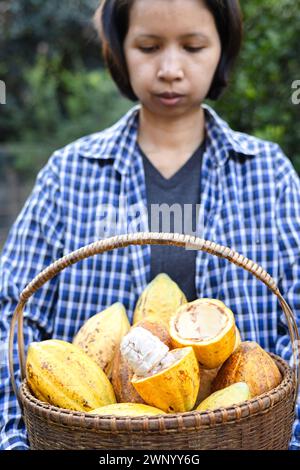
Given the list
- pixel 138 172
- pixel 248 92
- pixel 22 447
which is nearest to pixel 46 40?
pixel 248 92

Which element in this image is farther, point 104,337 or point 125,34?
point 125,34

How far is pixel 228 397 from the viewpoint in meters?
1.05

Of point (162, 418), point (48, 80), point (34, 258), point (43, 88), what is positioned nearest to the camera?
point (162, 418)

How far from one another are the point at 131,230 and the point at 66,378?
63cm

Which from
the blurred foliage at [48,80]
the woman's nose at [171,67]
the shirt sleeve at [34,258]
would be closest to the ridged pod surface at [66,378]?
the shirt sleeve at [34,258]

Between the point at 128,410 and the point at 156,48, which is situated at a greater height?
the point at 156,48

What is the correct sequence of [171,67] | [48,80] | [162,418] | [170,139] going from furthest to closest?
[48,80] < [170,139] < [171,67] < [162,418]

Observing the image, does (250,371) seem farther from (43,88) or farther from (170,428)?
(43,88)

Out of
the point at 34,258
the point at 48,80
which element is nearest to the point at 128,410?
the point at 34,258

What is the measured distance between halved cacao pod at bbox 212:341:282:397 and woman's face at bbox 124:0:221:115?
683mm

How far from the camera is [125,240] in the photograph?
1.15 meters

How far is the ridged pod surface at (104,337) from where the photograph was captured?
4.03 feet

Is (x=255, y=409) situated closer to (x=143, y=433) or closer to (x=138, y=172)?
(x=143, y=433)
